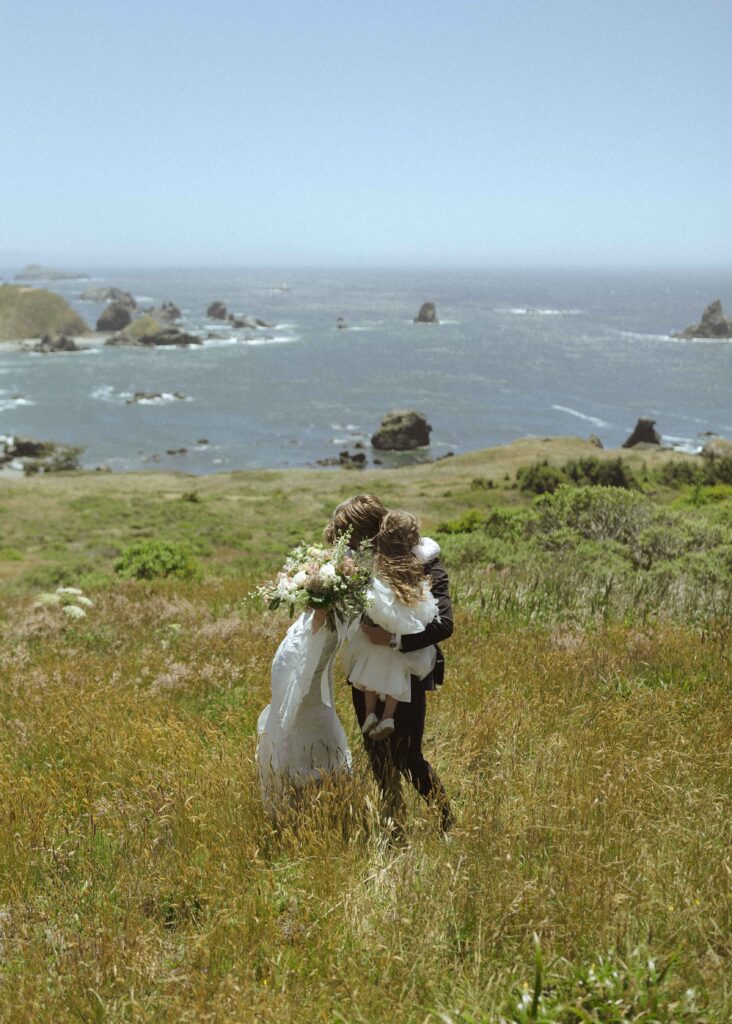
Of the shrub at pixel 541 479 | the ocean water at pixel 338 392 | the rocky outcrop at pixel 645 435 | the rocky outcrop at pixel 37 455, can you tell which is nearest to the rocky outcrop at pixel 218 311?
the ocean water at pixel 338 392

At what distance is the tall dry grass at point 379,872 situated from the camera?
8.96 feet

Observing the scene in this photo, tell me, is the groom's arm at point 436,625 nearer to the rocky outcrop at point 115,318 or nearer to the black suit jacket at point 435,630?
→ the black suit jacket at point 435,630

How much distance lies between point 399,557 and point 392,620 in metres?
0.33

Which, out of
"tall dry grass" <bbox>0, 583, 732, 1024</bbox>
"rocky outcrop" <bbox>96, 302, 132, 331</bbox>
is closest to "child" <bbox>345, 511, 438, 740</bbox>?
"tall dry grass" <bbox>0, 583, 732, 1024</bbox>

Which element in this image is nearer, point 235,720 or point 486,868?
point 486,868

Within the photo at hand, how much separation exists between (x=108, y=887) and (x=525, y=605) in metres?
5.84

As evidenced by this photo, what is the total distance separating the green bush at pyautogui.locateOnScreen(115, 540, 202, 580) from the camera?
18.2 m

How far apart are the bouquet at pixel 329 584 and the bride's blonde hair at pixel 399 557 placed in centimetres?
10

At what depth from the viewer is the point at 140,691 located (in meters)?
6.46

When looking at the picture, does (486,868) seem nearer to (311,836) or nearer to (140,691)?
(311,836)

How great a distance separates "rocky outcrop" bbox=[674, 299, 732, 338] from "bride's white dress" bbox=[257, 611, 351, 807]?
6668 inches

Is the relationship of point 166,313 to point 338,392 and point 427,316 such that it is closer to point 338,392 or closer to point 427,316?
point 427,316

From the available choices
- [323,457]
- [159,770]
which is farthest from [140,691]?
[323,457]

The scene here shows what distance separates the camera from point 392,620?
403 cm
